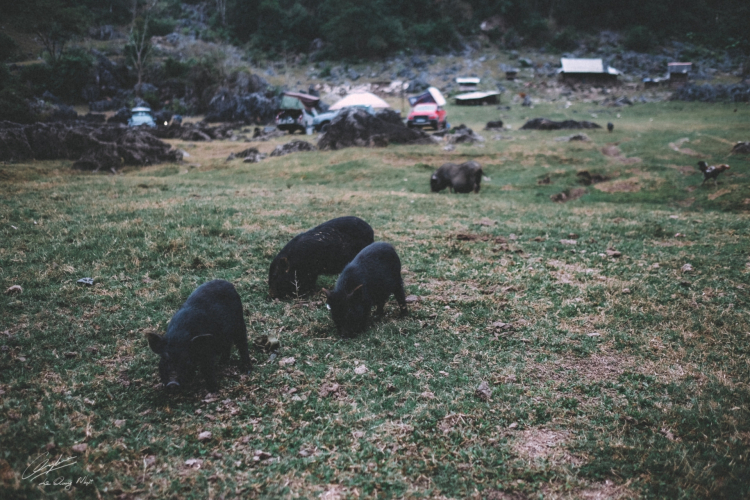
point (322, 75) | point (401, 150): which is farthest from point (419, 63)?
point (401, 150)

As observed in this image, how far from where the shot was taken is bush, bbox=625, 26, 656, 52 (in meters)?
80.9

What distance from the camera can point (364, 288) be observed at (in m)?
5.63

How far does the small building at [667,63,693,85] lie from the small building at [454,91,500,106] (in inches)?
1005

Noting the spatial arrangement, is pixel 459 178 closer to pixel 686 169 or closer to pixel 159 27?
pixel 686 169

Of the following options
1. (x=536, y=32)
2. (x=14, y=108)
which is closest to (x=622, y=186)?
(x=14, y=108)

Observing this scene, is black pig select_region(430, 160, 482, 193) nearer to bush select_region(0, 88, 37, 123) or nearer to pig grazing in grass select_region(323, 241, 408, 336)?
pig grazing in grass select_region(323, 241, 408, 336)

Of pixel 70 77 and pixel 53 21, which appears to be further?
pixel 70 77

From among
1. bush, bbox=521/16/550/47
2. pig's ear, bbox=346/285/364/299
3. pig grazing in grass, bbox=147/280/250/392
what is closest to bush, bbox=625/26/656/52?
bush, bbox=521/16/550/47

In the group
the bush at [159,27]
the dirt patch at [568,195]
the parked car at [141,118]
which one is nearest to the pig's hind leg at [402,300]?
the dirt patch at [568,195]

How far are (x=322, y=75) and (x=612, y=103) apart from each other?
4530cm

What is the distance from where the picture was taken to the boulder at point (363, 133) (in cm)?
2694

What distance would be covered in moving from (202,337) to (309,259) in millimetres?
2703

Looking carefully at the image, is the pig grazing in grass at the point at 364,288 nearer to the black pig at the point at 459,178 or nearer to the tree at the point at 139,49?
the black pig at the point at 459,178

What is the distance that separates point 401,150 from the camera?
25.3 metres
